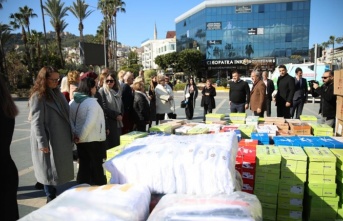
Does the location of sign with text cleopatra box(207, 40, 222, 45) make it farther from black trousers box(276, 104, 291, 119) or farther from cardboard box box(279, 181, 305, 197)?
cardboard box box(279, 181, 305, 197)

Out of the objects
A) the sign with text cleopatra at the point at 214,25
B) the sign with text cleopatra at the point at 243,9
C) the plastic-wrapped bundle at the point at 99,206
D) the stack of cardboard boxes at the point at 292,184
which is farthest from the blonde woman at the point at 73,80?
the sign with text cleopatra at the point at 243,9

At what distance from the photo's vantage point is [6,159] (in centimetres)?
222

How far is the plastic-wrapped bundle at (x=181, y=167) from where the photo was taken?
5.10 feet

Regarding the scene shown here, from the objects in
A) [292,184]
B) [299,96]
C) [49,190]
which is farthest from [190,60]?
[292,184]

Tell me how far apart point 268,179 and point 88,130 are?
A: 2.31 meters

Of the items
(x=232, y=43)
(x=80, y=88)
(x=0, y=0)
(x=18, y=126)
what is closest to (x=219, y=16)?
(x=232, y=43)

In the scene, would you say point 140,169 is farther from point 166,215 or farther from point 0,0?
→ point 0,0

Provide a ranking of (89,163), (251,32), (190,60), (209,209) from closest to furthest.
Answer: (209,209) → (89,163) → (190,60) → (251,32)

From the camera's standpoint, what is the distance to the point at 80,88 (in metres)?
3.60

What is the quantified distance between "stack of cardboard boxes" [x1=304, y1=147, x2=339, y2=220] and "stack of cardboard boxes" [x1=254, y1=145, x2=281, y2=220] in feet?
1.07

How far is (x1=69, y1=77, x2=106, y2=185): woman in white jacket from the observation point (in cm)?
348

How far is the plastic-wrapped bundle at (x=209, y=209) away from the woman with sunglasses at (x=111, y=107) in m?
3.51

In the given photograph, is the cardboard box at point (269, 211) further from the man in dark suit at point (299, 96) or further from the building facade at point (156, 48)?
the building facade at point (156, 48)

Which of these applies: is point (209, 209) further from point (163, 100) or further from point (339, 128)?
point (163, 100)
